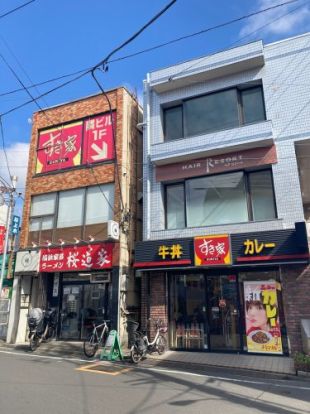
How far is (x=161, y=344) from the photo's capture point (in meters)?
12.5

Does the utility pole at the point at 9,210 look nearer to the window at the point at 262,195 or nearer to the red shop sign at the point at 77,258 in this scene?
the red shop sign at the point at 77,258

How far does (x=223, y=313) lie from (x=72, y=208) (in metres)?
7.79

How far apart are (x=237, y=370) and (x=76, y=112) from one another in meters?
12.8

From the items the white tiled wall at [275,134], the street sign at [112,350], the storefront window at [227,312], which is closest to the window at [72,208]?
the white tiled wall at [275,134]

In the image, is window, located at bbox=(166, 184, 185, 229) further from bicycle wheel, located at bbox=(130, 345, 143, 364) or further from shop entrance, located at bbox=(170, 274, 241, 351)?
bicycle wheel, located at bbox=(130, 345, 143, 364)

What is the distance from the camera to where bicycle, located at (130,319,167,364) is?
11.2 m

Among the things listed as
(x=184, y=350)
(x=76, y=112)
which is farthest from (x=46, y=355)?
(x=76, y=112)

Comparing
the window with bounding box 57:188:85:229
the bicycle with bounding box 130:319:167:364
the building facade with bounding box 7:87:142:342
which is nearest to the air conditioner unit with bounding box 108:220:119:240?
the building facade with bounding box 7:87:142:342

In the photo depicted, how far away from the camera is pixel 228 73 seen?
13906 mm

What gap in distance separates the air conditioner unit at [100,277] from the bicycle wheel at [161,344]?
131 inches

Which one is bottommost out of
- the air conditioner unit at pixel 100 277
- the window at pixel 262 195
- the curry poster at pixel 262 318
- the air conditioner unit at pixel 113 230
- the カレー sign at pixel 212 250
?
the curry poster at pixel 262 318

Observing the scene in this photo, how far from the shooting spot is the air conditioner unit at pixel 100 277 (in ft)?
48.6

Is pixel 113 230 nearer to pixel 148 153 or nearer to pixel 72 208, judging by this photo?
pixel 72 208

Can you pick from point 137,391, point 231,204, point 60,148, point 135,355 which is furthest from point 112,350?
point 60,148
